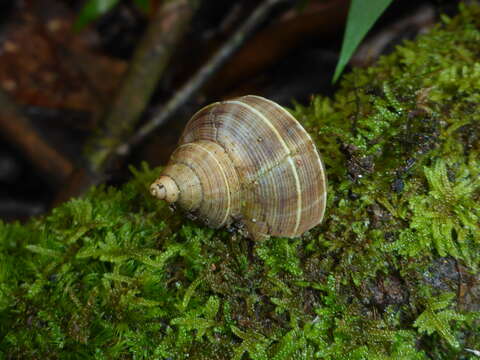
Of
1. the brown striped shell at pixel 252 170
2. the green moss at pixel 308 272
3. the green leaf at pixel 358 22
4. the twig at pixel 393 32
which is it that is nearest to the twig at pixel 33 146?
the green moss at pixel 308 272

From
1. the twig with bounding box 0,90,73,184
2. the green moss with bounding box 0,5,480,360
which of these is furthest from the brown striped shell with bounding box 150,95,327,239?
the twig with bounding box 0,90,73,184

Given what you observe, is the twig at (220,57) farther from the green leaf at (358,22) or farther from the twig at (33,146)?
the green leaf at (358,22)

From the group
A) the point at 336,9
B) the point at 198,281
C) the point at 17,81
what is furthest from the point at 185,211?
the point at 17,81

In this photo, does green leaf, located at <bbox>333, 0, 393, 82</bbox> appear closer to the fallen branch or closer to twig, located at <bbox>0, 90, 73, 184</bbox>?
the fallen branch

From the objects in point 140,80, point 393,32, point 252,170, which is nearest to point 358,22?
point 252,170

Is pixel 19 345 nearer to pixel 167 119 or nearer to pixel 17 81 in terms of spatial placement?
pixel 167 119

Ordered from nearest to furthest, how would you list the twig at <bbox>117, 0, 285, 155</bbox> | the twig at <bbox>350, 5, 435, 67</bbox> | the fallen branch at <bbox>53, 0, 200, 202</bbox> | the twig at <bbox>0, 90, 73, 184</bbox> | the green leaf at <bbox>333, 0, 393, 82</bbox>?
1. the green leaf at <bbox>333, 0, 393, 82</bbox>
2. the twig at <bbox>350, 5, 435, 67</bbox>
3. the fallen branch at <bbox>53, 0, 200, 202</bbox>
4. the twig at <bbox>117, 0, 285, 155</bbox>
5. the twig at <bbox>0, 90, 73, 184</bbox>
